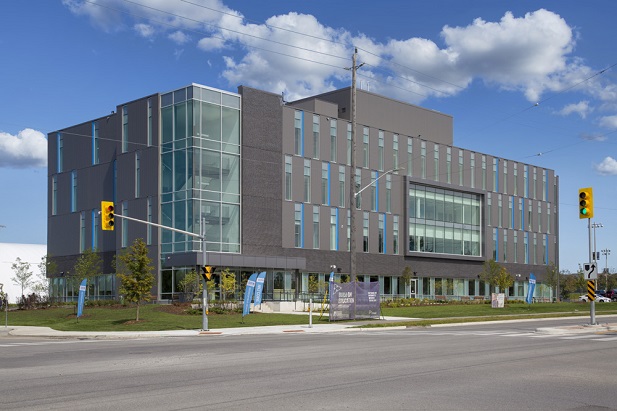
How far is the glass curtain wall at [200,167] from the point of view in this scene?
57.6 meters

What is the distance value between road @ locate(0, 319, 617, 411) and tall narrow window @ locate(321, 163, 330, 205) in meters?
43.5

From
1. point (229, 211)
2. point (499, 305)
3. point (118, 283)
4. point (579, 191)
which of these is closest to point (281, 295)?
point (229, 211)

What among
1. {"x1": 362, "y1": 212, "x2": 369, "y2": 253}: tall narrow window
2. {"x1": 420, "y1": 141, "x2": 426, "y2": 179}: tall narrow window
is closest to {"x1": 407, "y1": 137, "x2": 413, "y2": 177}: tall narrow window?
{"x1": 420, "y1": 141, "x2": 426, "y2": 179}: tall narrow window

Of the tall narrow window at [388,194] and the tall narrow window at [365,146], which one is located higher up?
the tall narrow window at [365,146]

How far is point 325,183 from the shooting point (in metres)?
68.6

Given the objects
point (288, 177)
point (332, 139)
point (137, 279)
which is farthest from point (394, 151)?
point (137, 279)

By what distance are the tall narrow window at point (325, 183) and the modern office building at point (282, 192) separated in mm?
159

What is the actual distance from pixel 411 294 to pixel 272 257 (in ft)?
70.6

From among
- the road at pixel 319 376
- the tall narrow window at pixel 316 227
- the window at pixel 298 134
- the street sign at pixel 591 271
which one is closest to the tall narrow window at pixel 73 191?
the window at pixel 298 134

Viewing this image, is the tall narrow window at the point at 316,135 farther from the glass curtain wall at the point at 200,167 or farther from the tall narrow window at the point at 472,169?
the tall narrow window at the point at 472,169

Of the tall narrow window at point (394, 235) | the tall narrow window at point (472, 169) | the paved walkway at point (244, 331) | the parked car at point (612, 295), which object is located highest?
the tall narrow window at point (472, 169)

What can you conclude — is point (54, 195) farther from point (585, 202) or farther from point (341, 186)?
point (585, 202)

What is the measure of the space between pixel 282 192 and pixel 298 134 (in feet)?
19.4

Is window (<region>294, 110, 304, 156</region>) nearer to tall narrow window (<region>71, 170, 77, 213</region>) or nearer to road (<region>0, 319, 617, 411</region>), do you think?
tall narrow window (<region>71, 170, 77, 213</region>)
